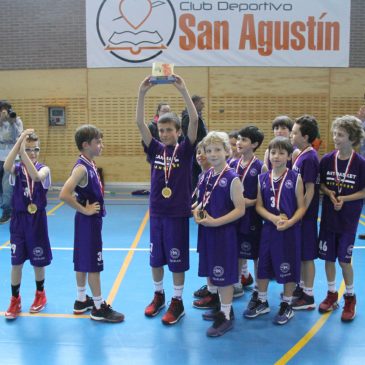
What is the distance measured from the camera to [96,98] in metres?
11.1

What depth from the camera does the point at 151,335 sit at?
3.51 m

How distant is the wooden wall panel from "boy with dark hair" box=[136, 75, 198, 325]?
736 cm

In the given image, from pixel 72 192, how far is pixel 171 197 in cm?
80

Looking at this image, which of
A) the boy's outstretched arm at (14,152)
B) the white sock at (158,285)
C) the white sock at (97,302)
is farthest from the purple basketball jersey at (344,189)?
the boy's outstretched arm at (14,152)

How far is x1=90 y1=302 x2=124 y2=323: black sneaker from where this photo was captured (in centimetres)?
374

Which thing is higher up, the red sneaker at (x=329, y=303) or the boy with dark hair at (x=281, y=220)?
the boy with dark hair at (x=281, y=220)

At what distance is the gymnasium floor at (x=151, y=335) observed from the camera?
3166 millimetres

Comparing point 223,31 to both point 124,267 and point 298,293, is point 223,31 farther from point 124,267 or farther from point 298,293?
point 298,293

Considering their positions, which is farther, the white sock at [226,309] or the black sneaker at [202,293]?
the black sneaker at [202,293]

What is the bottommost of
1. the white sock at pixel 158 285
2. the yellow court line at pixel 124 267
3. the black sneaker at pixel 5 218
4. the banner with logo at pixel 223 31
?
the yellow court line at pixel 124 267

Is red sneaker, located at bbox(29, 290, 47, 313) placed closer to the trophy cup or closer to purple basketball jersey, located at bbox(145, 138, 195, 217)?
purple basketball jersey, located at bbox(145, 138, 195, 217)

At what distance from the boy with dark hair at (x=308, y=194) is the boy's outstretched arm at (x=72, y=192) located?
177 centimetres

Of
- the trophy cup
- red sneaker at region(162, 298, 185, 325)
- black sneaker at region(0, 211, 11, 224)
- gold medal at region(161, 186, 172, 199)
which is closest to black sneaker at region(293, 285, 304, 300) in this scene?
red sneaker at region(162, 298, 185, 325)

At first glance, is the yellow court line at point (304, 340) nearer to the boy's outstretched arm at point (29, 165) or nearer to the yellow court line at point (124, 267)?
the yellow court line at point (124, 267)
